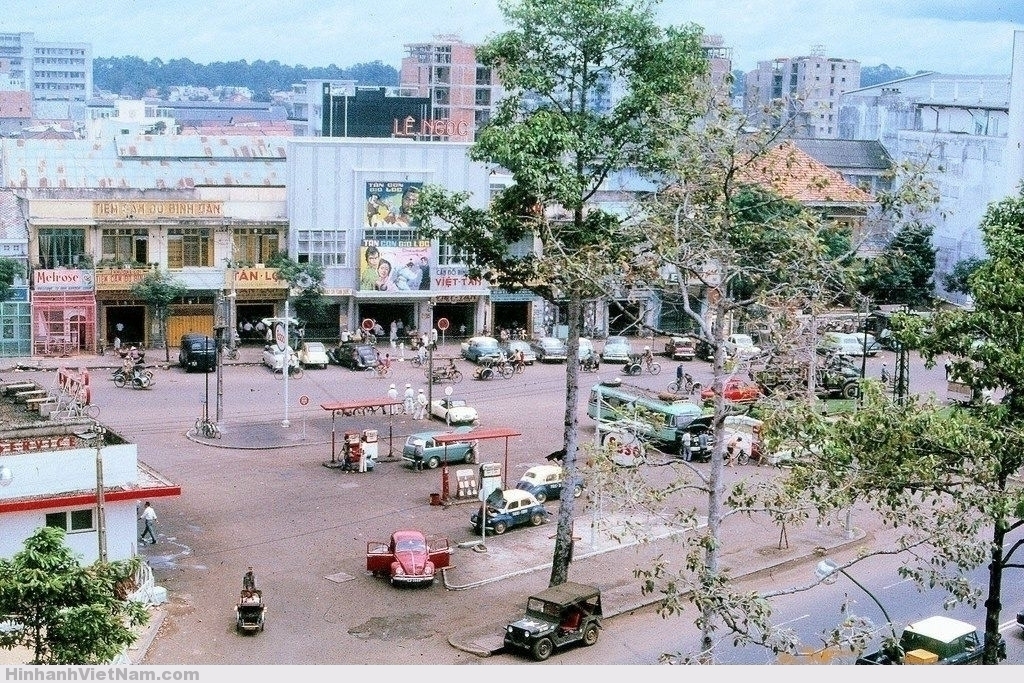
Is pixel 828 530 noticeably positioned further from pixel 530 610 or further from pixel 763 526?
pixel 530 610

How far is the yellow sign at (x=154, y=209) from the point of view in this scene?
161ft

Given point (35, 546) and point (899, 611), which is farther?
point (899, 611)

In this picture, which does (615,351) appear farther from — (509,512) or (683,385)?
(509,512)

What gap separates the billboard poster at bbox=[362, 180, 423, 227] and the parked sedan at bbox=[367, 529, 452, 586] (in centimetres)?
2619

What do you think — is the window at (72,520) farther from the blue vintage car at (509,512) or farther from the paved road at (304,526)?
the blue vintage car at (509,512)

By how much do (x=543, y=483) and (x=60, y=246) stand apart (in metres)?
23.9

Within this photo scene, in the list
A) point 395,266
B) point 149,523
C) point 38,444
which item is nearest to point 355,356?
point 395,266

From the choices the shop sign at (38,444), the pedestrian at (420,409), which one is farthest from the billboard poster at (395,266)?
the shop sign at (38,444)

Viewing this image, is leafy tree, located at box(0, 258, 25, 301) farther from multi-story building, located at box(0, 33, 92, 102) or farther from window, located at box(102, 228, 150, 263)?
multi-story building, located at box(0, 33, 92, 102)

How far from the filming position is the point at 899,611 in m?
25.2

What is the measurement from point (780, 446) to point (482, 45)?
11286 millimetres

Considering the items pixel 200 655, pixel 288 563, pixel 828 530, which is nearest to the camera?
pixel 200 655
